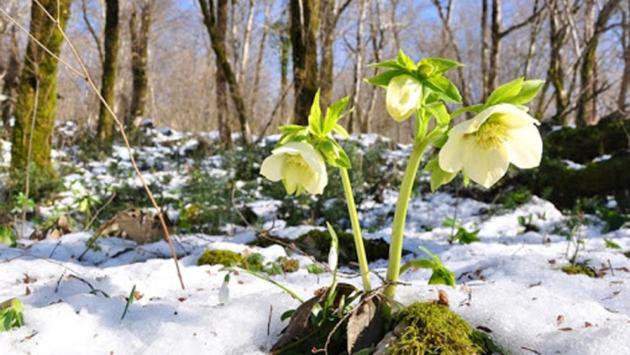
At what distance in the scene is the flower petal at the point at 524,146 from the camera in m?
1.10

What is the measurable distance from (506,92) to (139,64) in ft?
36.9

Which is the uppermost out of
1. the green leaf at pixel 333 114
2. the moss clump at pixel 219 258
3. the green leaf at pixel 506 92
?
the green leaf at pixel 506 92

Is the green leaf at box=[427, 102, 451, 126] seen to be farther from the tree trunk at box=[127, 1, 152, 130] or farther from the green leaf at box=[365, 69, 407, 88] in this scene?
the tree trunk at box=[127, 1, 152, 130]

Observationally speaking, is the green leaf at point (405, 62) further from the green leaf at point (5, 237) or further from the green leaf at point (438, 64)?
Answer: the green leaf at point (5, 237)

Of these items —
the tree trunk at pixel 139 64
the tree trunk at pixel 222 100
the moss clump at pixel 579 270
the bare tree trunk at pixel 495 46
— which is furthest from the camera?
the tree trunk at pixel 139 64

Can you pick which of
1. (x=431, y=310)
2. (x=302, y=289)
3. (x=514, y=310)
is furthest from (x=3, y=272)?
(x=514, y=310)

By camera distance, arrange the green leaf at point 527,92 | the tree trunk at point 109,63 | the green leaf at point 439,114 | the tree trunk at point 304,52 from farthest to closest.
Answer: the tree trunk at point 109,63 → the tree trunk at point 304,52 → the green leaf at point 439,114 → the green leaf at point 527,92

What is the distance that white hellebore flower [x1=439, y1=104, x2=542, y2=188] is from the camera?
3.53 ft

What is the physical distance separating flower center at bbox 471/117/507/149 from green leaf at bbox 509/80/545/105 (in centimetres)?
6

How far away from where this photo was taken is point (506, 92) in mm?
1049

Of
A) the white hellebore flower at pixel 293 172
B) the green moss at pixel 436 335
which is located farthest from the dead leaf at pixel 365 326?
the white hellebore flower at pixel 293 172

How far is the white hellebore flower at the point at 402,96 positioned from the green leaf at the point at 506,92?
0.53 ft

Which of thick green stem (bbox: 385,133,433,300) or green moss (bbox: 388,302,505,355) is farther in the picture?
thick green stem (bbox: 385,133,433,300)

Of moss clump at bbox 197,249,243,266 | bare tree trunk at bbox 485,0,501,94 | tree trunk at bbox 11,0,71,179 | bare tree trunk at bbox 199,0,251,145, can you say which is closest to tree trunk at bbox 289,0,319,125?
bare tree trunk at bbox 199,0,251,145
